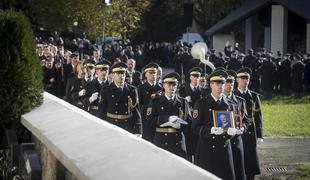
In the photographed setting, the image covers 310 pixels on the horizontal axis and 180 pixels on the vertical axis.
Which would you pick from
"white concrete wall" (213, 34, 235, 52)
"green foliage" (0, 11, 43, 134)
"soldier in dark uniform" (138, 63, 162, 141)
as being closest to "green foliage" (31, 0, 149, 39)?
"white concrete wall" (213, 34, 235, 52)

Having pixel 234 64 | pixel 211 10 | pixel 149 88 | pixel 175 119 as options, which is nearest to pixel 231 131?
pixel 175 119

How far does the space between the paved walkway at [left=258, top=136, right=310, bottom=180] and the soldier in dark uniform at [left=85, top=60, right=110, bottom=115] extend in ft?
10.3

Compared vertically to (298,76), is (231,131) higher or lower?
higher

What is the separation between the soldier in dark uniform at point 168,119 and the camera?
30.9 ft

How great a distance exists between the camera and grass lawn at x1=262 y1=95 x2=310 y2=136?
1660cm

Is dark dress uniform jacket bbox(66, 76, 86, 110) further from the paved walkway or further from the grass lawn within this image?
the grass lawn

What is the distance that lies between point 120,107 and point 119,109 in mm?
36

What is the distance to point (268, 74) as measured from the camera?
27.9 metres

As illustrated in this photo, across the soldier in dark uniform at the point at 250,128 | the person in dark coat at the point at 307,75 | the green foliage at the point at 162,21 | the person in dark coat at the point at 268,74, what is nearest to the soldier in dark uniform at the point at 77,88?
the soldier in dark uniform at the point at 250,128

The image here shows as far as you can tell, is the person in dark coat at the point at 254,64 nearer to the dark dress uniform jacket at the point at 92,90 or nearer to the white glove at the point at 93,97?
the dark dress uniform jacket at the point at 92,90

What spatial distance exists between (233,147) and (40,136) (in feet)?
12.5

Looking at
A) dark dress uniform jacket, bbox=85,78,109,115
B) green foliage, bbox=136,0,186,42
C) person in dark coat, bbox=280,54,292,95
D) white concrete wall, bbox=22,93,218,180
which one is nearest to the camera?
white concrete wall, bbox=22,93,218,180

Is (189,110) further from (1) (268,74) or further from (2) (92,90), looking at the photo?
(1) (268,74)

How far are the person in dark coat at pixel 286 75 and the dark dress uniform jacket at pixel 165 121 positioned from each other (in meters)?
19.1
